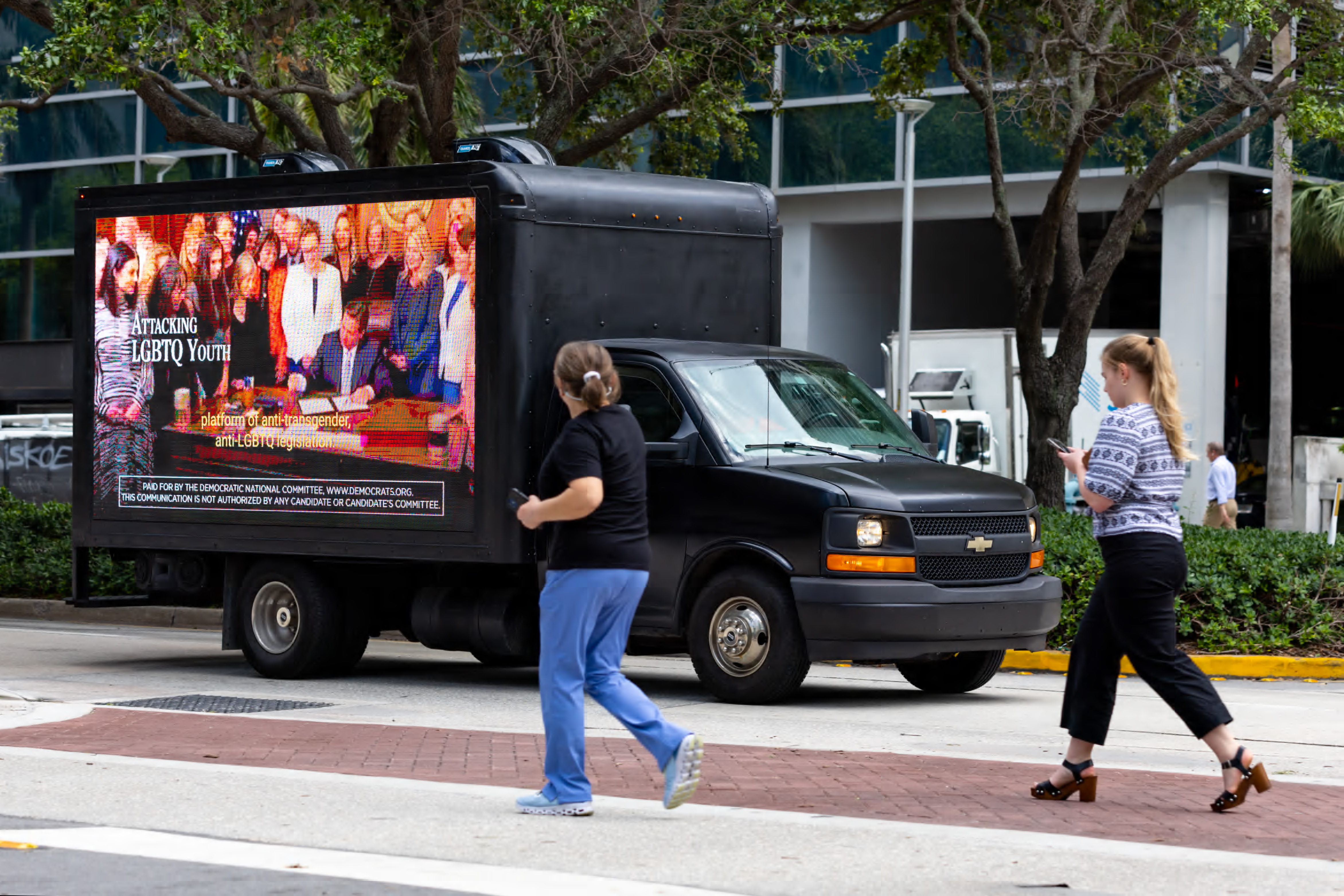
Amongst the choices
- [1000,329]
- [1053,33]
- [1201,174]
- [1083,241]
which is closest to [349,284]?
[1053,33]

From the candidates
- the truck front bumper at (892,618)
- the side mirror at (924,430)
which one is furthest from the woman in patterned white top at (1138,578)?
the side mirror at (924,430)

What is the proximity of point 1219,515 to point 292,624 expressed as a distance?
14.3 meters

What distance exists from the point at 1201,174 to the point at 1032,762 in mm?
22194

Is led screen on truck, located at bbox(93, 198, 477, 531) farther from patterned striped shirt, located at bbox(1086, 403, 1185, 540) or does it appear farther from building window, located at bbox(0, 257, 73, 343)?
building window, located at bbox(0, 257, 73, 343)

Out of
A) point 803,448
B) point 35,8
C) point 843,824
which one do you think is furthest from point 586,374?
point 35,8

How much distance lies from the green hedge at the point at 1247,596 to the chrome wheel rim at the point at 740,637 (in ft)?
11.9

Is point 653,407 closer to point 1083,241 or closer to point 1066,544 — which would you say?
point 1066,544

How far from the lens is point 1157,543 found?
7512 mm

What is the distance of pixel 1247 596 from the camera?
14250 mm

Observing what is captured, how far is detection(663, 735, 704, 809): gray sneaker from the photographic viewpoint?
280 inches

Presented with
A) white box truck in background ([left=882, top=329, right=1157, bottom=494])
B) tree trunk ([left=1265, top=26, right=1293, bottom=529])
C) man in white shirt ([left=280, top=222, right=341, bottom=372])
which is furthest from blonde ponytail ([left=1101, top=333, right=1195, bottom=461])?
white box truck in background ([left=882, top=329, right=1157, bottom=494])

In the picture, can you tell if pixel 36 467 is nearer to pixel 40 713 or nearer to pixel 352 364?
pixel 352 364

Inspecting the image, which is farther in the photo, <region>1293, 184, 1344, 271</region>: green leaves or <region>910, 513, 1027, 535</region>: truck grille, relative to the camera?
<region>1293, 184, 1344, 271</region>: green leaves

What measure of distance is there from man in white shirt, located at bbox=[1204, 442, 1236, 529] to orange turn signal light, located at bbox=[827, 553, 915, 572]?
1347 cm
